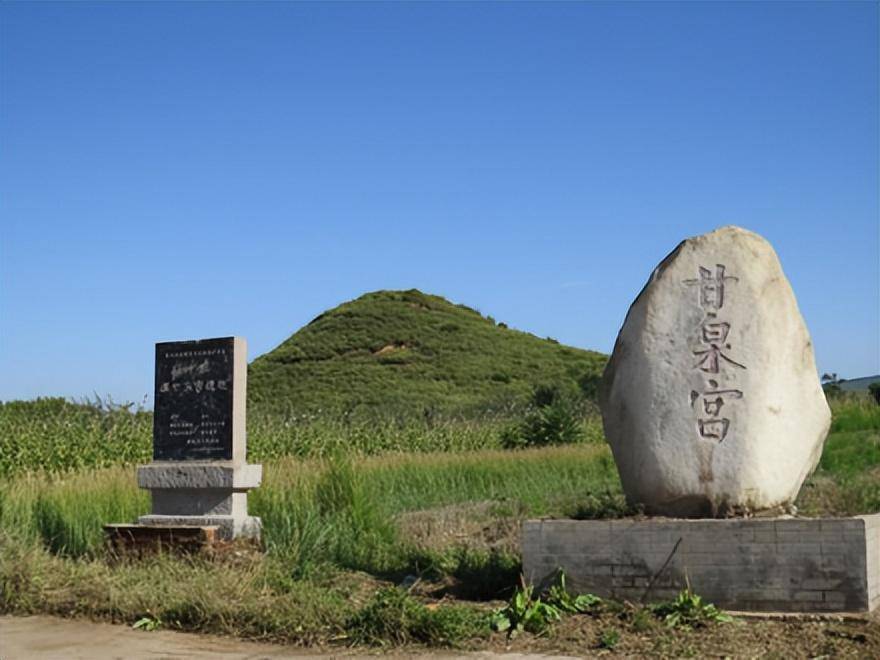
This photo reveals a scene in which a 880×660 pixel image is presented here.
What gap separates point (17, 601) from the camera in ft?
28.8

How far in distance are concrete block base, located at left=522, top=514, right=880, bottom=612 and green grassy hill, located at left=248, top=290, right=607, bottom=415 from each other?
1294 inches

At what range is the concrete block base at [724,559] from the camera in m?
7.27

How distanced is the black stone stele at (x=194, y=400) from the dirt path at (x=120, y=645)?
9.59 ft

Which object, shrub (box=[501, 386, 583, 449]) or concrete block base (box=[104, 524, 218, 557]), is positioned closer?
concrete block base (box=[104, 524, 218, 557])

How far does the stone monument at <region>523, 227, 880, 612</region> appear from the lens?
744 centimetres

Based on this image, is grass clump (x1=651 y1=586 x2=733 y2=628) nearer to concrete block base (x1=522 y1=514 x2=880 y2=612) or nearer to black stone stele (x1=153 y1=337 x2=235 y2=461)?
concrete block base (x1=522 y1=514 x2=880 y2=612)

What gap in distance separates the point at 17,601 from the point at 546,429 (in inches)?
623

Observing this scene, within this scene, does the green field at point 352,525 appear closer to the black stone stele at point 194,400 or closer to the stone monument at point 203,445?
the stone monument at point 203,445

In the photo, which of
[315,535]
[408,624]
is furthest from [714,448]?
[315,535]

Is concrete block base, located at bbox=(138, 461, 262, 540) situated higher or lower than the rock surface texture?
lower

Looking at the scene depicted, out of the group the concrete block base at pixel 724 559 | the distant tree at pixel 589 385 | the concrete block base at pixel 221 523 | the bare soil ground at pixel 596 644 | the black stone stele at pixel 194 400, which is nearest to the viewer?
the bare soil ground at pixel 596 644

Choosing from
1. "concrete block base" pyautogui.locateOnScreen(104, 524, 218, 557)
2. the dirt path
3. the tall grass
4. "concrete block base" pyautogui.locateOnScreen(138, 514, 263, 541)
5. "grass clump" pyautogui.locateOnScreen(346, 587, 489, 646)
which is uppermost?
the tall grass

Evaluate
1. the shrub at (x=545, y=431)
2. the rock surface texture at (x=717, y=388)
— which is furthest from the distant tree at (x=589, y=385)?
the rock surface texture at (x=717, y=388)

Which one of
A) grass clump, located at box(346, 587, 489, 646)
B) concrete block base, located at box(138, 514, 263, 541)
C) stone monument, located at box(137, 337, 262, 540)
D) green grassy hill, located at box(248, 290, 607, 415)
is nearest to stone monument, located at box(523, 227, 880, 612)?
grass clump, located at box(346, 587, 489, 646)
